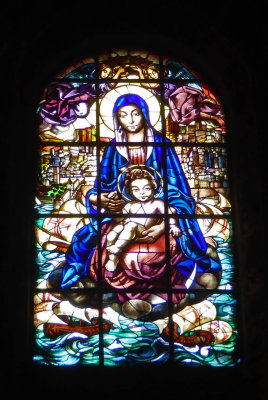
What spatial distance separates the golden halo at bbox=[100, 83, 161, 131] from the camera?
9.38 metres

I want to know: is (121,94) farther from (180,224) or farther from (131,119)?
(180,224)

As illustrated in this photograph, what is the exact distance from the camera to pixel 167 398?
8.07 meters

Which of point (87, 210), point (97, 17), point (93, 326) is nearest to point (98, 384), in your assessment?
point (93, 326)

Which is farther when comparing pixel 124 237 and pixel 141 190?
pixel 141 190

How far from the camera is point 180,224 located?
8969mm

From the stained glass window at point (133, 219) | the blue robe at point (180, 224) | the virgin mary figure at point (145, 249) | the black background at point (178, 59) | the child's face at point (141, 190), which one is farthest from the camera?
the child's face at point (141, 190)

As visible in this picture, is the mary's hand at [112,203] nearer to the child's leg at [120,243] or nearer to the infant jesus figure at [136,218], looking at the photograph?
the infant jesus figure at [136,218]

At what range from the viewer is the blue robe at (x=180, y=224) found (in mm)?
8781

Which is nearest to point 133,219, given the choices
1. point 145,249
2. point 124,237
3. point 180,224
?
point 124,237

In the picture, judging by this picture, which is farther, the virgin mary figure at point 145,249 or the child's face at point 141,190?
the child's face at point 141,190

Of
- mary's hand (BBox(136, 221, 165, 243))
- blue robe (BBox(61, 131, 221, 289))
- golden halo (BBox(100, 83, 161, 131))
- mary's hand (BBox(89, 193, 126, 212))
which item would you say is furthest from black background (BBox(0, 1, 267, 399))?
mary's hand (BBox(136, 221, 165, 243))

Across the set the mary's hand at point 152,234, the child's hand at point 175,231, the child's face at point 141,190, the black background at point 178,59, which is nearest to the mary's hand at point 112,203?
the child's face at point 141,190

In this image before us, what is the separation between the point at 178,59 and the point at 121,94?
2.34 feet

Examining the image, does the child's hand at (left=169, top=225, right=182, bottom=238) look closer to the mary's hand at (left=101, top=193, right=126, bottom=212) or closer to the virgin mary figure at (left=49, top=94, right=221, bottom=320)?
the virgin mary figure at (left=49, top=94, right=221, bottom=320)
